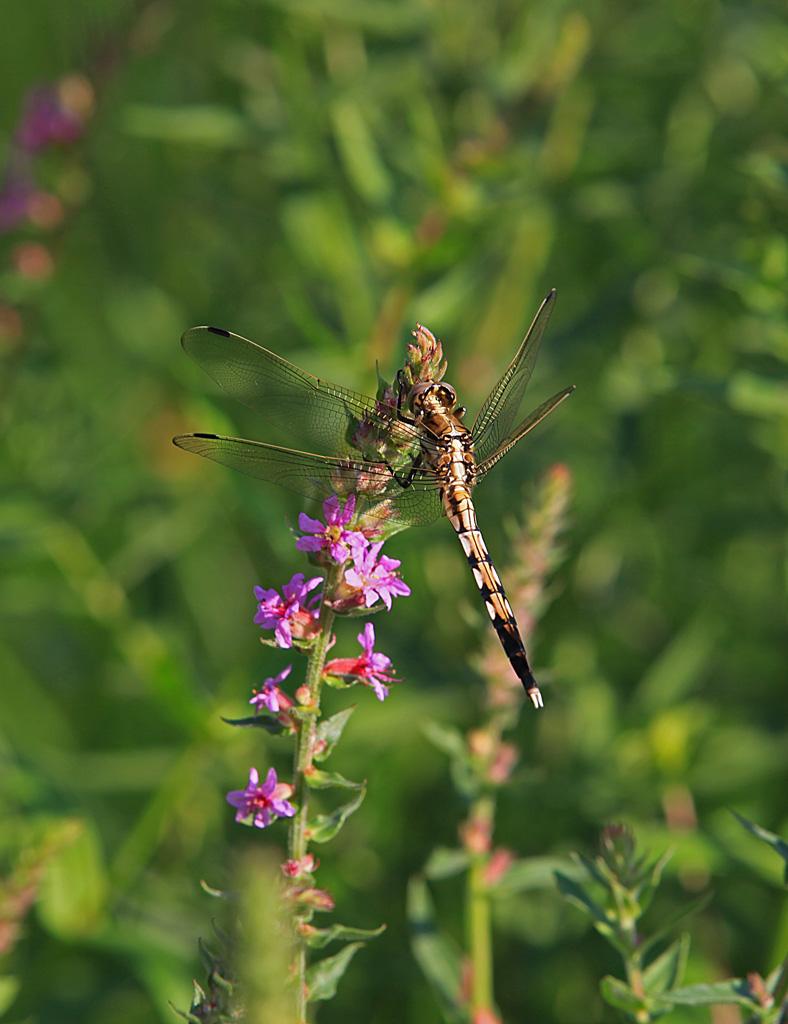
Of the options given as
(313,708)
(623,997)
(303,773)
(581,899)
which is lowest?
(623,997)

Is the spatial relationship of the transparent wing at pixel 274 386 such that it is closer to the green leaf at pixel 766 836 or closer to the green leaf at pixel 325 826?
the green leaf at pixel 325 826

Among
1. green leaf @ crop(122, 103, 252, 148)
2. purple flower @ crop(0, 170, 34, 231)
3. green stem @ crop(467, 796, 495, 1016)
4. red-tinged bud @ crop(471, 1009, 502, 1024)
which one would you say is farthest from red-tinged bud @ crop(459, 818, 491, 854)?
purple flower @ crop(0, 170, 34, 231)

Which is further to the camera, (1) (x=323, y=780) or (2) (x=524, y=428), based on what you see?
(2) (x=524, y=428)

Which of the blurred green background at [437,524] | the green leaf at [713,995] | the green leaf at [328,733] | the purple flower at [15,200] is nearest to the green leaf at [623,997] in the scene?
Answer: the green leaf at [713,995]

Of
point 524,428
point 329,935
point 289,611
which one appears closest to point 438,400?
point 524,428

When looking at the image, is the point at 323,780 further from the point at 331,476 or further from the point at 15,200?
the point at 15,200

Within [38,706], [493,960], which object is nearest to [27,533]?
[38,706]
